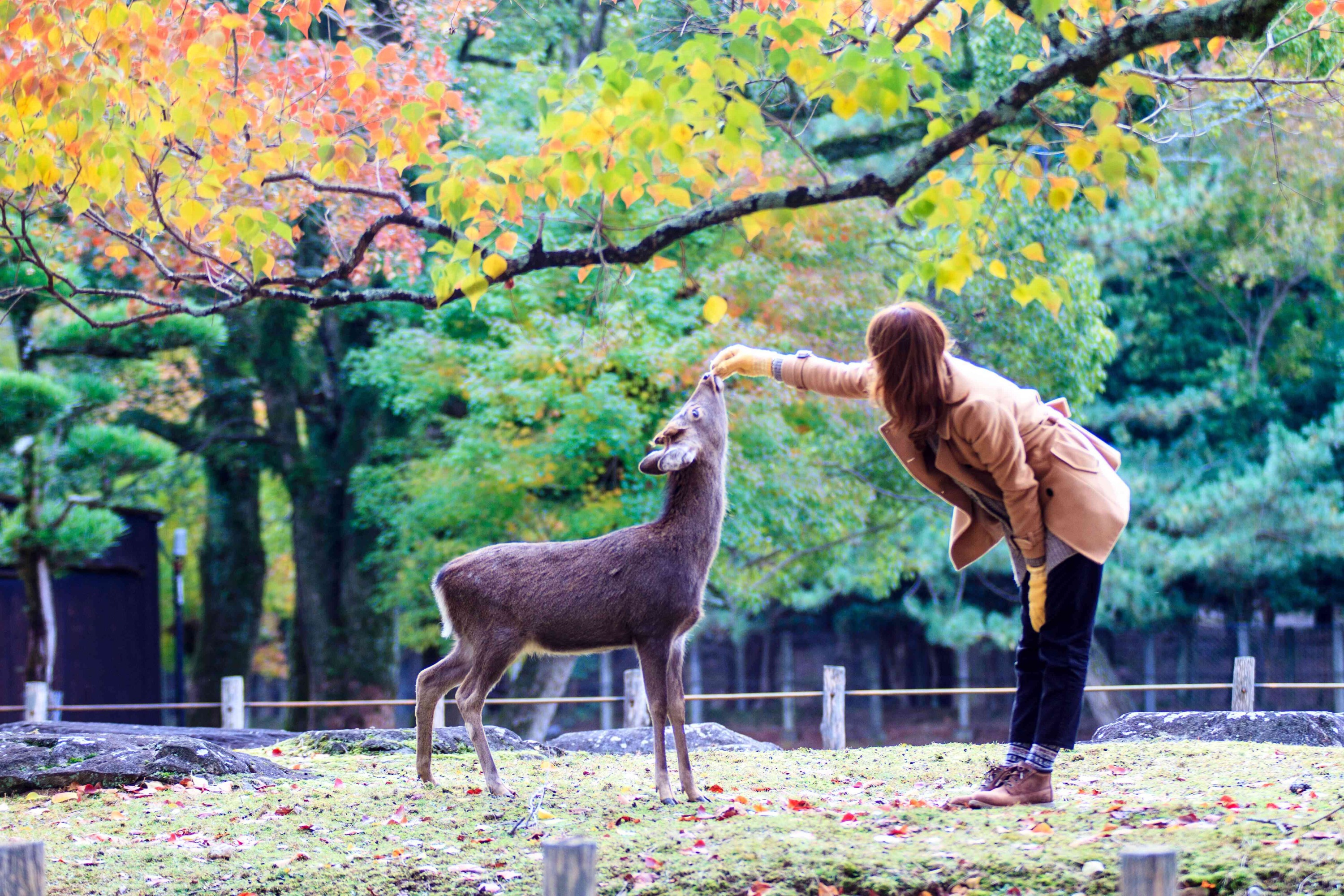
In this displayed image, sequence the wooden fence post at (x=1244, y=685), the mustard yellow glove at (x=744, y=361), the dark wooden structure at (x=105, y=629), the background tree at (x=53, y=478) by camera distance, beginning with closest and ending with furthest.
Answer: the mustard yellow glove at (x=744, y=361), the wooden fence post at (x=1244, y=685), the background tree at (x=53, y=478), the dark wooden structure at (x=105, y=629)

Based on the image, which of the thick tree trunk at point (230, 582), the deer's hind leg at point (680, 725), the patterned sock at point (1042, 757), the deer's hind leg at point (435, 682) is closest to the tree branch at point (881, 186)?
the deer's hind leg at point (435, 682)

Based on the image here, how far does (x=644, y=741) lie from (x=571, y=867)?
19.7ft

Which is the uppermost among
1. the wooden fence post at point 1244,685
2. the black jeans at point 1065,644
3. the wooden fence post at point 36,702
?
the black jeans at point 1065,644

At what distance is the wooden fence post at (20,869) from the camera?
289cm

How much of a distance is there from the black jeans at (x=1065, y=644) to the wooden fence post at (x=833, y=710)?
185 inches

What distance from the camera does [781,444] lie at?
12930mm

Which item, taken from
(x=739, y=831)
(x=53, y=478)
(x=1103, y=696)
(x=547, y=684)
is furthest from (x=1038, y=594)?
→ (x=1103, y=696)

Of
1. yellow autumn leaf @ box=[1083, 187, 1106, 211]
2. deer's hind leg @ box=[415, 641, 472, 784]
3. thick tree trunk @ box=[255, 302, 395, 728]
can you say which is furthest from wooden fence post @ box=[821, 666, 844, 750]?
thick tree trunk @ box=[255, 302, 395, 728]

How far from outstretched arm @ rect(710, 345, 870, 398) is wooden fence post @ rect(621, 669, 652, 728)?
503 cm

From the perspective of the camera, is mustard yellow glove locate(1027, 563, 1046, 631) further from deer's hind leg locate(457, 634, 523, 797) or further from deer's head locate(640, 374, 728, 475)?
deer's hind leg locate(457, 634, 523, 797)

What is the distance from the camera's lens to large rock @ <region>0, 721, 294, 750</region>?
24.4 feet

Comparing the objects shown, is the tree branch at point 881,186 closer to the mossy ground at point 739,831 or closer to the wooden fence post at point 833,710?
the mossy ground at point 739,831

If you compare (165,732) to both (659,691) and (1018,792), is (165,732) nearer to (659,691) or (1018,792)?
(659,691)

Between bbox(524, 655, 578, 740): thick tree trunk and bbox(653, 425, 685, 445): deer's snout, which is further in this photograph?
bbox(524, 655, 578, 740): thick tree trunk
